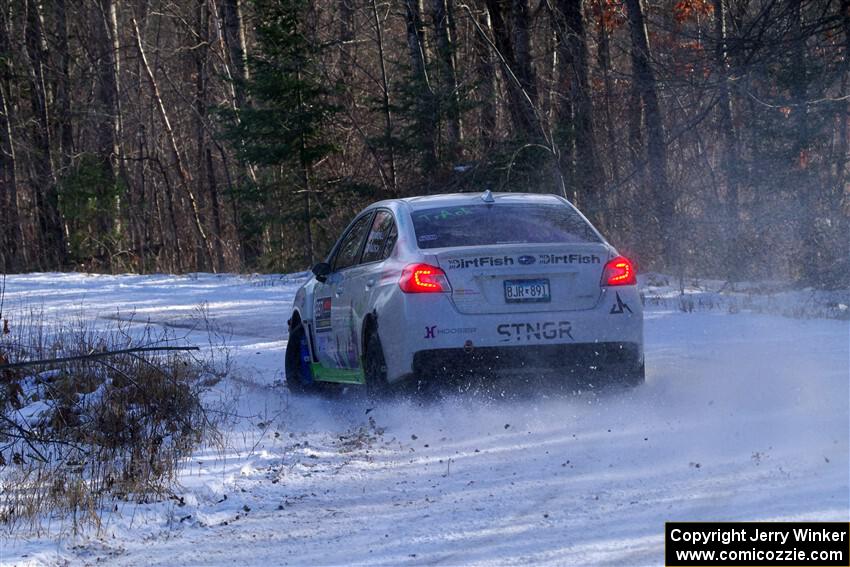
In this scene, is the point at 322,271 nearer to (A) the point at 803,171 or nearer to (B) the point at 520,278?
(B) the point at 520,278

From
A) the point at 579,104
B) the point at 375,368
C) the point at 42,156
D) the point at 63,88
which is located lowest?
the point at 375,368

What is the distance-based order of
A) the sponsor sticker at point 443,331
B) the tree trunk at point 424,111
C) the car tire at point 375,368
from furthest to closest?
the tree trunk at point 424,111 → the car tire at point 375,368 → the sponsor sticker at point 443,331

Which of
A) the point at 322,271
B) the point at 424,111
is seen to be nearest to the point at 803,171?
the point at 424,111

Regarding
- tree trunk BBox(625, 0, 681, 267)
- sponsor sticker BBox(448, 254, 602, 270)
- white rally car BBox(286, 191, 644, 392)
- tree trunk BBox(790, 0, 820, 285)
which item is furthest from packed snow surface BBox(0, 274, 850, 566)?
tree trunk BBox(625, 0, 681, 267)

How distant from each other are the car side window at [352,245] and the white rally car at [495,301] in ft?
3.05

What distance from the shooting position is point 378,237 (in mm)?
9328

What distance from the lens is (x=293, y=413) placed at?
29.9 ft

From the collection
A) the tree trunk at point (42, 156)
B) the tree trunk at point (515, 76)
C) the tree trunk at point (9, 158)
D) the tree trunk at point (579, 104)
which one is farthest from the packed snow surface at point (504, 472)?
the tree trunk at point (9, 158)

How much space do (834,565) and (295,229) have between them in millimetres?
24627

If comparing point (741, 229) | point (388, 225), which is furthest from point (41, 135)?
point (388, 225)

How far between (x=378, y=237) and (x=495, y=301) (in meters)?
1.70

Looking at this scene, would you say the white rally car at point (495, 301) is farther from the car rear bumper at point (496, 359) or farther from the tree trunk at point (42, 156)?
the tree trunk at point (42, 156)

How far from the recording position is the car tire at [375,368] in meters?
8.30

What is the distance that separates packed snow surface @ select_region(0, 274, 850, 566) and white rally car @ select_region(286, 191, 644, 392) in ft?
1.34
